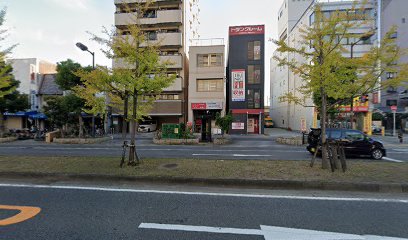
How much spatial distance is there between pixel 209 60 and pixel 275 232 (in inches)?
1007

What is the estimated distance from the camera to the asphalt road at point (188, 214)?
332 cm

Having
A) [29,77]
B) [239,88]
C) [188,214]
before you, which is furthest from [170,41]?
[188,214]

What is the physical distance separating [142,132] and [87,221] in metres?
25.4

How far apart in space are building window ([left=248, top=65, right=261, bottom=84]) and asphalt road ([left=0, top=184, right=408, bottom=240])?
75.8 ft

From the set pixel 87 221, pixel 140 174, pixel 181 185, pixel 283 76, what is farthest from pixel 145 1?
pixel 283 76

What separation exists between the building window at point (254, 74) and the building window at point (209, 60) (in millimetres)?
Answer: 4211

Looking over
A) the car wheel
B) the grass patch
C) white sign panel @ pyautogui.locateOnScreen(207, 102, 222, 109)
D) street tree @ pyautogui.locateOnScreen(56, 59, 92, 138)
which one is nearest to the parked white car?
white sign panel @ pyautogui.locateOnScreen(207, 102, 222, 109)

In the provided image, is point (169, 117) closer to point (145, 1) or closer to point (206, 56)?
point (206, 56)

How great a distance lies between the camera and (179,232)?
3348 mm

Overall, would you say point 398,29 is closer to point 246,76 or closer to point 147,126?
point 246,76

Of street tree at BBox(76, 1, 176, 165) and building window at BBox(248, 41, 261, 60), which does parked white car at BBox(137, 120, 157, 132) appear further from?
street tree at BBox(76, 1, 176, 165)

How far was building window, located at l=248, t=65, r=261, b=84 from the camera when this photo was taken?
26.7 meters

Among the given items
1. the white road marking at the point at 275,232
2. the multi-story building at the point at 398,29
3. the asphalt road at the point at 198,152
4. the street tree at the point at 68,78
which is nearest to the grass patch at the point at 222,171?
the white road marking at the point at 275,232

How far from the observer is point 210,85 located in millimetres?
26891
